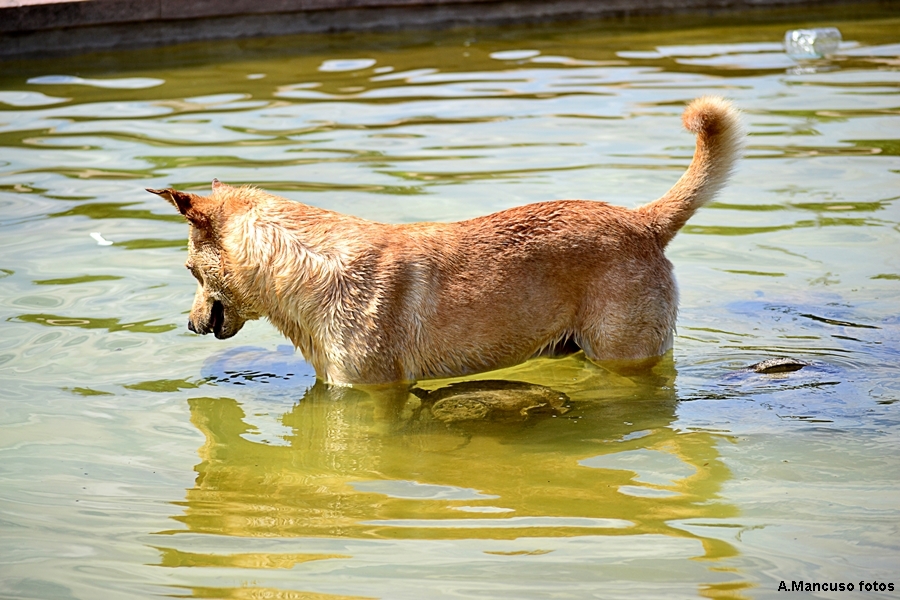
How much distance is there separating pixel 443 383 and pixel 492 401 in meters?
0.35

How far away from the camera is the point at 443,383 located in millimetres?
5926

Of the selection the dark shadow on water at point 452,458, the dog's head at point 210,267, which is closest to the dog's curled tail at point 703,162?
the dark shadow on water at point 452,458

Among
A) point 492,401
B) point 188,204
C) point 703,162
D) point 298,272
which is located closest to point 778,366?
point 703,162

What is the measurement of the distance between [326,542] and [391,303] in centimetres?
153

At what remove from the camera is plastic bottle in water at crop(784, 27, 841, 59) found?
41.7 ft

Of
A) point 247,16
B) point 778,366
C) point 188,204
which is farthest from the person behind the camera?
point 247,16

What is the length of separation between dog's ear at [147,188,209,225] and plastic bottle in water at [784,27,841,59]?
905 cm

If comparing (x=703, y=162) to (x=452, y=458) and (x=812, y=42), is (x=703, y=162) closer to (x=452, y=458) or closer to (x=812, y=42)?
(x=452, y=458)

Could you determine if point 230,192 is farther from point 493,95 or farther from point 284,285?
point 493,95

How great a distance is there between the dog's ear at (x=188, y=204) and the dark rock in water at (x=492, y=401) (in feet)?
4.62

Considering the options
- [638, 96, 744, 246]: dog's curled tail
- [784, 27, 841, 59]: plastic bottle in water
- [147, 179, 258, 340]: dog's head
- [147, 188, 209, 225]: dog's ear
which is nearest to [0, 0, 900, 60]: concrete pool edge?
[784, 27, 841, 59]: plastic bottle in water

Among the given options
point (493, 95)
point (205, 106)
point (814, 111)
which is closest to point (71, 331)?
point (205, 106)

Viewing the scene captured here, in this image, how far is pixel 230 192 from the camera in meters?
5.67

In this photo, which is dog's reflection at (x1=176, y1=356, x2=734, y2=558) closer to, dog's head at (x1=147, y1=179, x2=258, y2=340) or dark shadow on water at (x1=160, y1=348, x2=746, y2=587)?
dark shadow on water at (x1=160, y1=348, x2=746, y2=587)
